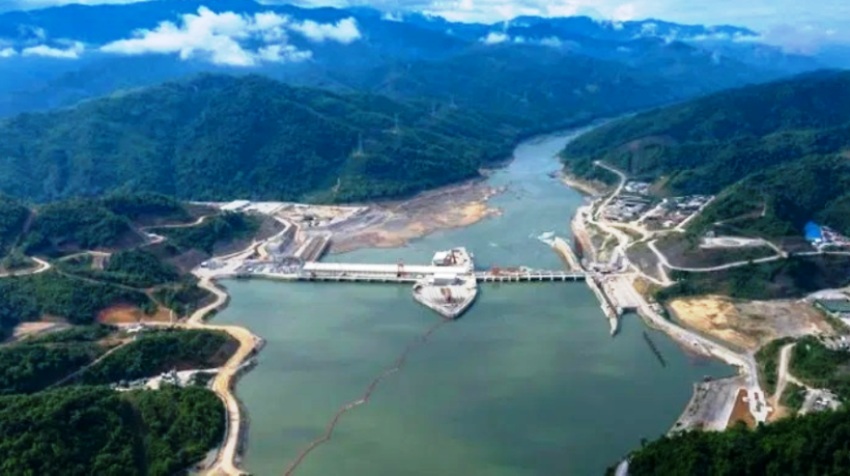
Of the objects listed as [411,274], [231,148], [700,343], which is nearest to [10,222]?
[411,274]

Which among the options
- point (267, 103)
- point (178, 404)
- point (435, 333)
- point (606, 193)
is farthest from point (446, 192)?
point (178, 404)

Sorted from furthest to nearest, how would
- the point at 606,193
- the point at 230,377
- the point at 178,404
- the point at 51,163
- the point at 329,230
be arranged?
the point at 51,163
the point at 606,193
the point at 329,230
the point at 230,377
the point at 178,404

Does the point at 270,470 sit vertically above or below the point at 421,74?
below

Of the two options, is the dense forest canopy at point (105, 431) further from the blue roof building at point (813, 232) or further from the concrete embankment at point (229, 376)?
the blue roof building at point (813, 232)

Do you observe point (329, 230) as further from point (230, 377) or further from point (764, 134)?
point (764, 134)

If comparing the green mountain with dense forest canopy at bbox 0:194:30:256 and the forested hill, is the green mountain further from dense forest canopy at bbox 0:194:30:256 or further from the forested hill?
dense forest canopy at bbox 0:194:30:256

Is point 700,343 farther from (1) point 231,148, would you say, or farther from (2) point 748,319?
(1) point 231,148
